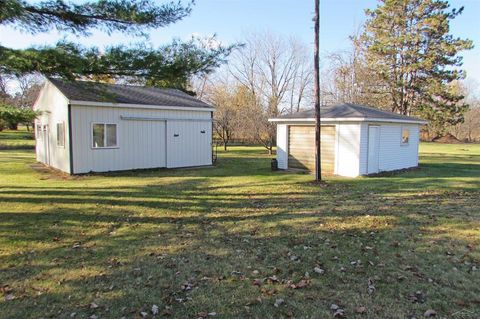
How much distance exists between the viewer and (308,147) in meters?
14.9

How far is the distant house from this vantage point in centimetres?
1330

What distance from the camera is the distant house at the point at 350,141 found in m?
13.3

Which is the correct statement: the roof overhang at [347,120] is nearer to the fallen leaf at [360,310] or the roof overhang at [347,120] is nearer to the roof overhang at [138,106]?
the roof overhang at [138,106]

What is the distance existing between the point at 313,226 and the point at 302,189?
3.90 meters

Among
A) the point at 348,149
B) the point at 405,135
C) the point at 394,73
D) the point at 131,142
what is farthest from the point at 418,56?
the point at 131,142

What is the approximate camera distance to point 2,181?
11312 millimetres

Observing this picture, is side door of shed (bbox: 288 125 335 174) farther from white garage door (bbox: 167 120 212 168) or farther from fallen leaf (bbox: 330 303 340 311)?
fallen leaf (bbox: 330 303 340 311)

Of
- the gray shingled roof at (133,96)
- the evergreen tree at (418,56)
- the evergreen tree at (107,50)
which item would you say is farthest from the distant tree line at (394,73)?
the evergreen tree at (107,50)

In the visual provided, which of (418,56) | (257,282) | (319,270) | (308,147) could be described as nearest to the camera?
(257,282)

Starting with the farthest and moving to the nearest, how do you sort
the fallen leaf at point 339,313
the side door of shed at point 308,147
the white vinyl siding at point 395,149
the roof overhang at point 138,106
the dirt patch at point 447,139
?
the dirt patch at point 447,139
the white vinyl siding at point 395,149
the side door of shed at point 308,147
the roof overhang at point 138,106
the fallen leaf at point 339,313

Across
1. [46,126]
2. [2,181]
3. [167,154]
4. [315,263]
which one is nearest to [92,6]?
[315,263]

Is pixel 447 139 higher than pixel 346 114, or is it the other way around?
pixel 346 114

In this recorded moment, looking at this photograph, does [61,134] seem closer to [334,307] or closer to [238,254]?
[238,254]

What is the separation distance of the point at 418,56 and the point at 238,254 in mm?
31553
